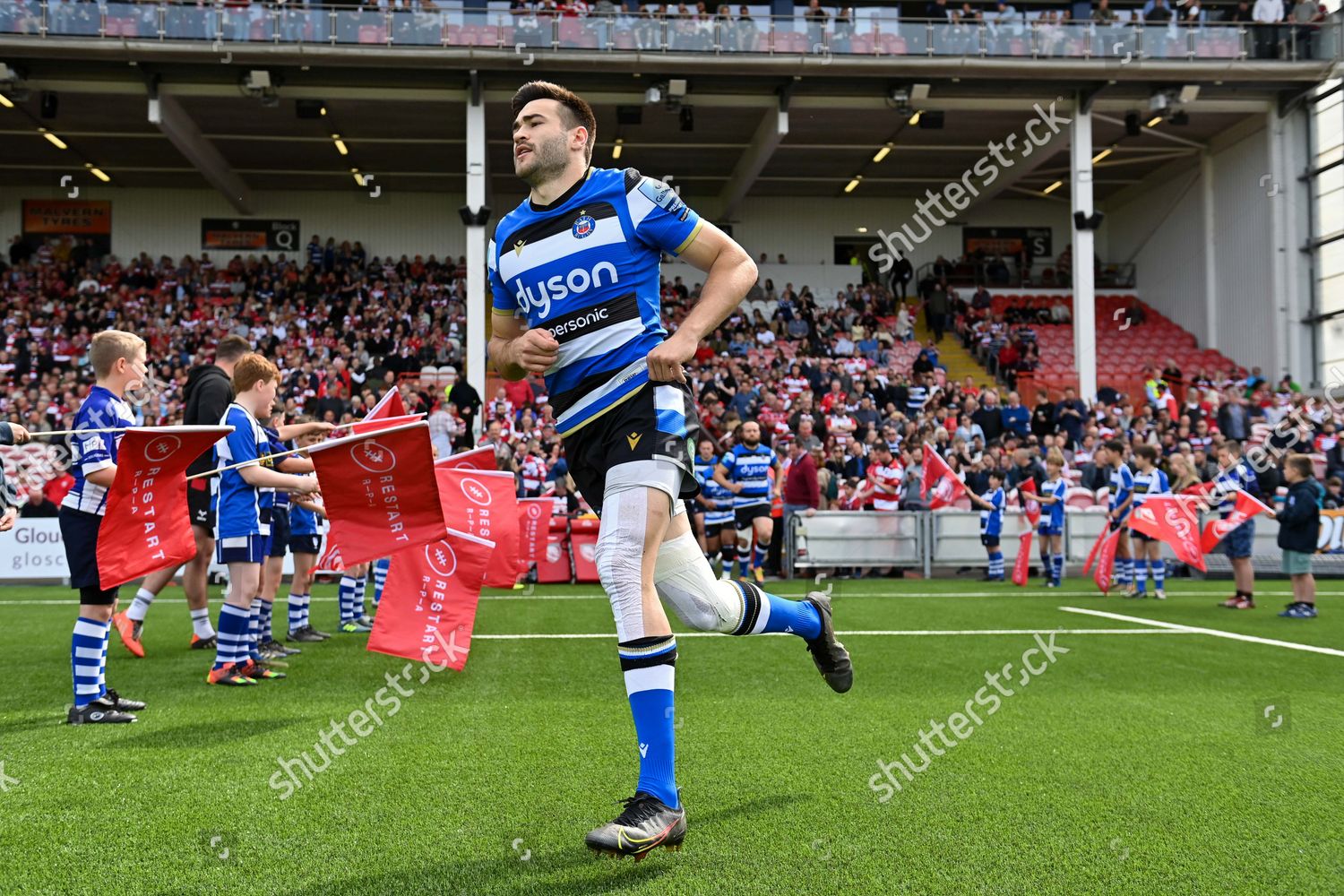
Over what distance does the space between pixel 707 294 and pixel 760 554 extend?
12443 mm

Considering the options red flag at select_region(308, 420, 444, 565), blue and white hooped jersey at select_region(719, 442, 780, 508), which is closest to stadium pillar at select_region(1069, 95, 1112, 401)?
blue and white hooped jersey at select_region(719, 442, 780, 508)

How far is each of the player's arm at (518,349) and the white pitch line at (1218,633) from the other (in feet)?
21.5

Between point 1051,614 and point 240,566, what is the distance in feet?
24.4

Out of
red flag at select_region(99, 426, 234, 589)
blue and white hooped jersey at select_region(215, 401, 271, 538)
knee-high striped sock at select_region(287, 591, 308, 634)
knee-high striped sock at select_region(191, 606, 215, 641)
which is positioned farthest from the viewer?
knee-high striped sock at select_region(287, 591, 308, 634)

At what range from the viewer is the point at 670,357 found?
343 centimetres

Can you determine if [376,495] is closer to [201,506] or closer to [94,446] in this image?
[94,446]

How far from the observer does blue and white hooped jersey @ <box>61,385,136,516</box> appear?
5258 millimetres

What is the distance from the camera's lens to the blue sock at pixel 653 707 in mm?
3223

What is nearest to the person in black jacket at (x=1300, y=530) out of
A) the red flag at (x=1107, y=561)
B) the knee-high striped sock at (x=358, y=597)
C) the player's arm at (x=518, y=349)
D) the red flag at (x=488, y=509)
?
the red flag at (x=1107, y=561)

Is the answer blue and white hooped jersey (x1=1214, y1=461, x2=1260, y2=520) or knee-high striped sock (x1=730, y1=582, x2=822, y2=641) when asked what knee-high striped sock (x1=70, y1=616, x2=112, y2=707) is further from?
blue and white hooped jersey (x1=1214, y1=461, x2=1260, y2=520)

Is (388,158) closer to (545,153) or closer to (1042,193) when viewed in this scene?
(1042,193)

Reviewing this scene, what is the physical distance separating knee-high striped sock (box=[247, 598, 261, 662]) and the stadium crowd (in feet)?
26.7

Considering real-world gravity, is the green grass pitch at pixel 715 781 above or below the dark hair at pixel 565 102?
below

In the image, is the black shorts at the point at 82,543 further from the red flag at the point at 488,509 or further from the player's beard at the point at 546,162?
the player's beard at the point at 546,162
